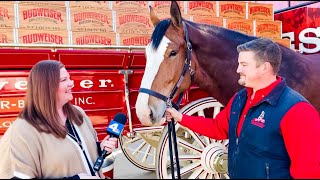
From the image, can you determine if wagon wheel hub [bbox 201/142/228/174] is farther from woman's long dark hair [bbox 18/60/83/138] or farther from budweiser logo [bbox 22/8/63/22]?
budweiser logo [bbox 22/8/63/22]

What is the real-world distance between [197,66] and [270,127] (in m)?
1.12

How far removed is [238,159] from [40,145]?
2.99 ft

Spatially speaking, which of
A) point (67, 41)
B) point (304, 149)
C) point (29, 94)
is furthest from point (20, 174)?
point (67, 41)

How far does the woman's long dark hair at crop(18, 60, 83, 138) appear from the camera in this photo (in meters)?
1.74

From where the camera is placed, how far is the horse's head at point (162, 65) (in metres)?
2.34

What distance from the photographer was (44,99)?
176 centimetres

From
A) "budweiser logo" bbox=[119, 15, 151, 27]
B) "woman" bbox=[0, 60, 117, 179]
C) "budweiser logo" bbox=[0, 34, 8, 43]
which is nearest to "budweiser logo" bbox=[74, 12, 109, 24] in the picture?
"budweiser logo" bbox=[119, 15, 151, 27]

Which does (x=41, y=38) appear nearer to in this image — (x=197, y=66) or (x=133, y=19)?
(x=133, y=19)

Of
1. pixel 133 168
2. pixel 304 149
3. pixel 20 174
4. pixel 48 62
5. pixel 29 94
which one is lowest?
pixel 133 168

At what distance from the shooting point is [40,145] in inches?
66.6

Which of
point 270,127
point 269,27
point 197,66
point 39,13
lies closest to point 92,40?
point 39,13

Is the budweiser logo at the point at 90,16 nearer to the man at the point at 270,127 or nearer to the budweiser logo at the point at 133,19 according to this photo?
the budweiser logo at the point at 133,19

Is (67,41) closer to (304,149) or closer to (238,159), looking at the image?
(238,159)

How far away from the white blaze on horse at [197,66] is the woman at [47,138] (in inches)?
21.9
